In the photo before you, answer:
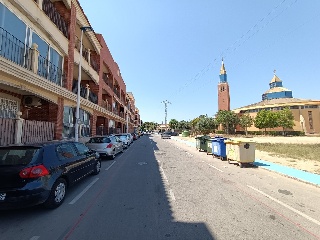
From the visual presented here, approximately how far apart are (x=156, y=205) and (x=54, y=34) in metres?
11.8

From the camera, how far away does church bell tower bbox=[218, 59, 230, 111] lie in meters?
91.2

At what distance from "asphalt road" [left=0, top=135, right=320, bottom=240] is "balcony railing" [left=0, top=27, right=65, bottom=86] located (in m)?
6.44

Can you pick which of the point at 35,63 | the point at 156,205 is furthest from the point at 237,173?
the point at 35,63

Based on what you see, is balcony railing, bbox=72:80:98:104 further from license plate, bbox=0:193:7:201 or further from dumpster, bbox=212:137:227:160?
license plate, bbox=0:193:7:201

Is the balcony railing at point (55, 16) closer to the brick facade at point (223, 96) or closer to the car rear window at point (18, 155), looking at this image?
the car rear window at point (18, 155)

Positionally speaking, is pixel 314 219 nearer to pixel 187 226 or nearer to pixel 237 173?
pixel 187 226

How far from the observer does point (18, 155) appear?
5141 millimetres

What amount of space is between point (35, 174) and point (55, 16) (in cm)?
1225

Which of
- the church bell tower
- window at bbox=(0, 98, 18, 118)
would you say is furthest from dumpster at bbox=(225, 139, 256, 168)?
the church bell tower

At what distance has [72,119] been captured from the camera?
1689 cm

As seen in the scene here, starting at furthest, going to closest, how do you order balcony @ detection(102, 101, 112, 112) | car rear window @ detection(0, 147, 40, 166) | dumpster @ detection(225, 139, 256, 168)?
balcony @ detection(102, 101, 112, 112) < dumpster @ detection(225, 139, 256, 168) < car rear window @ detection(0, 147, 40, 166)

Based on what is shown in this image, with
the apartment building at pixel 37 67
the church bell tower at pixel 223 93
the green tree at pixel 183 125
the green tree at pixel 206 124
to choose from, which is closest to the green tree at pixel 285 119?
the green tree at pixel 206 124

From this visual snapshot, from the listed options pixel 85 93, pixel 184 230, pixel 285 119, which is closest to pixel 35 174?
pixel 184 230

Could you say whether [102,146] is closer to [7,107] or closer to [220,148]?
[7,107]
